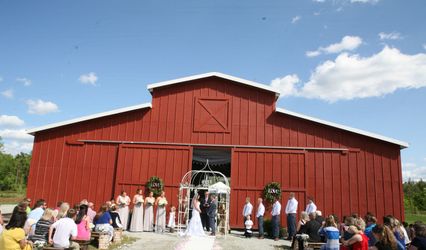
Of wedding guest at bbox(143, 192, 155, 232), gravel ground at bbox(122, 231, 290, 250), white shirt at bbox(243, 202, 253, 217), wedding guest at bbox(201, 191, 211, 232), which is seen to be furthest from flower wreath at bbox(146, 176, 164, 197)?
white shirt at bbox(243, 202, 253, 217)

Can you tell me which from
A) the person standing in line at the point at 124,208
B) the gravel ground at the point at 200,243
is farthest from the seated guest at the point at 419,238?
the person standing in line at the point at 124,208

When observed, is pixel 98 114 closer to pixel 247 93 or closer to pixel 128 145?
pixel 128 145

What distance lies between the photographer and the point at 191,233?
503 inches

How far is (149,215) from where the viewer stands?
45.1ft

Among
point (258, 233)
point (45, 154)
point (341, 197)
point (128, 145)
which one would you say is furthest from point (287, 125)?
point (45, 154)

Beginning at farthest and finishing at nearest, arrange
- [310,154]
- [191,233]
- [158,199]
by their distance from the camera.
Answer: [310,154] < [158,199] < [191,233]

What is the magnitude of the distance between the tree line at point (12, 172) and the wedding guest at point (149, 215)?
39917 mm

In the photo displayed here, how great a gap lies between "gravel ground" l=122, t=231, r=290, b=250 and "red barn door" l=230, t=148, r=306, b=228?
1.78 meters

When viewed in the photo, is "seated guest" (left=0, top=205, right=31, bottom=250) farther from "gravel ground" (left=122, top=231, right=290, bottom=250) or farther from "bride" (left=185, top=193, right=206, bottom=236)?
"bride" (left=185, top=193, right=206, bottom=236)

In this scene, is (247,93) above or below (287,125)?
above

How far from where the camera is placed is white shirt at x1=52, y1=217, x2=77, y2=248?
276 inches

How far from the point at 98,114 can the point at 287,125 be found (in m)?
8.21

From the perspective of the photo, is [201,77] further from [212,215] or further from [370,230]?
[370,230]

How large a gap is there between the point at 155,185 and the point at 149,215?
1.33 meters
